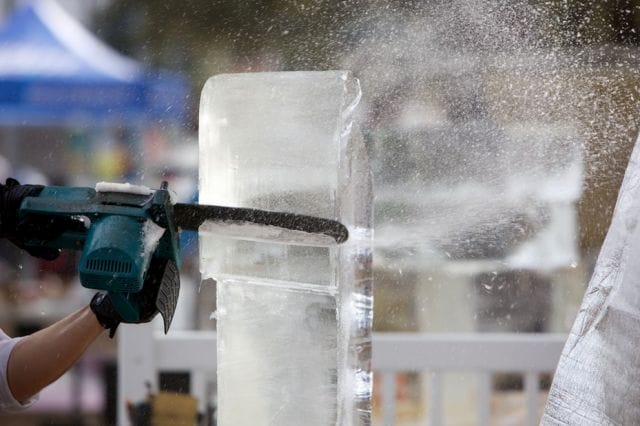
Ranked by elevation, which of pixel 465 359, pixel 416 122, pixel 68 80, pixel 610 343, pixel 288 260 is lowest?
pixel 465 359

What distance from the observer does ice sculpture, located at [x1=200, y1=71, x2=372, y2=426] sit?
92cm

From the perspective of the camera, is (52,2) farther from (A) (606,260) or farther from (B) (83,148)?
(A) (606,260)

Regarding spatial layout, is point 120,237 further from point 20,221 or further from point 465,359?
point 465,359

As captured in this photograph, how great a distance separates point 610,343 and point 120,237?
0.63m

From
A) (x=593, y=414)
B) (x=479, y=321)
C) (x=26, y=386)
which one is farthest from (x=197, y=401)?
(x=593, y=414)

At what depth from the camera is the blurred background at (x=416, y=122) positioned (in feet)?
3.63

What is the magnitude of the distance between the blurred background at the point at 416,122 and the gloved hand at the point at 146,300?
11.9 inches

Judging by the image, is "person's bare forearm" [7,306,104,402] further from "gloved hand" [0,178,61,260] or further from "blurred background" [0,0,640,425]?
"blurred background" [0,0,640,425]

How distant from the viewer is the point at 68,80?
1.35m

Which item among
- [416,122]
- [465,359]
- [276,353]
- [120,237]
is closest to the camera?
[120,237]

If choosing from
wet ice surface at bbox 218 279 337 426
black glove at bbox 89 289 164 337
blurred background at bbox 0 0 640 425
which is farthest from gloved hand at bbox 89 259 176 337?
blurred background at bbox 0 0 640 425

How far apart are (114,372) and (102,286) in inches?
30.8

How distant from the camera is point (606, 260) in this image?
863 mm

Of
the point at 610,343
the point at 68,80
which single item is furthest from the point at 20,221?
the point at 610,343
